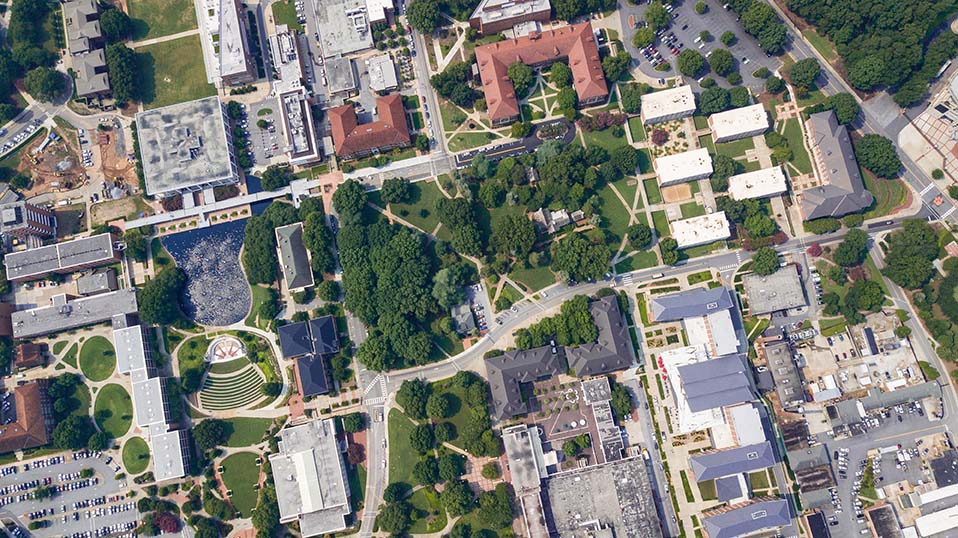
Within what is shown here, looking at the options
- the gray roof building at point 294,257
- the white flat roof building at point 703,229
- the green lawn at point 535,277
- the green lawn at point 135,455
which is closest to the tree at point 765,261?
the white flat roof building at point 703,229

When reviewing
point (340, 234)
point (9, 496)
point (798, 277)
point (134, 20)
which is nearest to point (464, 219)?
point (340, 234)

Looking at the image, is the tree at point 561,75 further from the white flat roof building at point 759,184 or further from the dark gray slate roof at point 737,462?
the dark gray slate roof at point 737,462

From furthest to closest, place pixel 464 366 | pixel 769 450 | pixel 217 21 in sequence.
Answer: pixel 217 21
pixel 464 366
pixel 769 450

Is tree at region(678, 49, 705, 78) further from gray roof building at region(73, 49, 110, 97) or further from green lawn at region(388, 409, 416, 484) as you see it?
gray roof building at region(73, 49, 110, 97)

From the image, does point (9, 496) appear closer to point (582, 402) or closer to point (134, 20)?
point (134, 20)

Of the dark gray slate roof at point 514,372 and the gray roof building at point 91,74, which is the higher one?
the gray roof building at point 91,74

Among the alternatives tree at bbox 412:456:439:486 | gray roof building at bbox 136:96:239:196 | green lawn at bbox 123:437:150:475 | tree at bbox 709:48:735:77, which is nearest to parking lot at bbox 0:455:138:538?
green lawn at bbox 123:437:150:475
